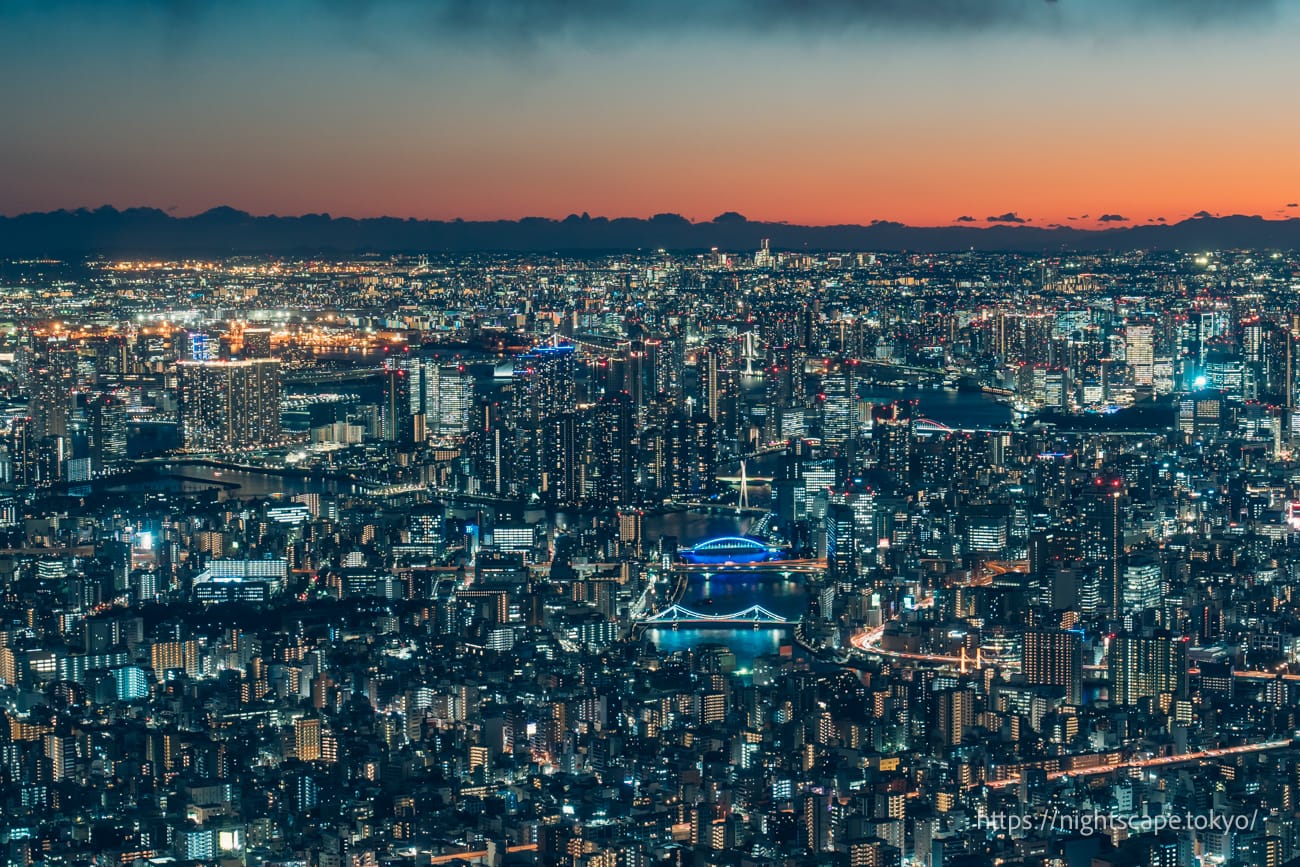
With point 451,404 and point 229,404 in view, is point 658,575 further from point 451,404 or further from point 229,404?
point 229,404

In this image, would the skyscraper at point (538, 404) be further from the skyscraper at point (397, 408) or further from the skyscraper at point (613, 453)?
the skyscraper at point (397, 408)

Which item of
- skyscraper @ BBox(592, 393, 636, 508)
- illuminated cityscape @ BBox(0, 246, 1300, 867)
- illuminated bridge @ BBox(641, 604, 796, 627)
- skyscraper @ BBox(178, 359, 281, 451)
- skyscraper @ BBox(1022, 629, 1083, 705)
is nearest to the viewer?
illuminated cityscape @ BBox(0, 246, 1300, 867)

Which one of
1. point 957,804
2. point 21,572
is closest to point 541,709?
point 957,804

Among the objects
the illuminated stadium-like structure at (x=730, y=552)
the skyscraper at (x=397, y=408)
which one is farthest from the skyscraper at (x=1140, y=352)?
the illuminated stadium-like structure at (x=730, y=552)

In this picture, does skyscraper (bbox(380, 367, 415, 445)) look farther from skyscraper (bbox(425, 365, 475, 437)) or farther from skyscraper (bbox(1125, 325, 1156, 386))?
skyscraper (bbox(1125, 325, 1156, 386))

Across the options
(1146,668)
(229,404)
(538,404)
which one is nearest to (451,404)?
(538,404)

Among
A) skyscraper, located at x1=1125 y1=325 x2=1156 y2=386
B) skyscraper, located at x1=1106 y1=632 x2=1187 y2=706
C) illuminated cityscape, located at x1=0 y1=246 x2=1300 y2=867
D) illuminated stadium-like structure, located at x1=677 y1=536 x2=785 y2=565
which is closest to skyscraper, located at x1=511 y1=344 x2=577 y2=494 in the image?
illuminated cityscape, located at x1=0 y1=246 x2=1300 y2=867

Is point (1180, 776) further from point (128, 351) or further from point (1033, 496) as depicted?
point (128, 351)
